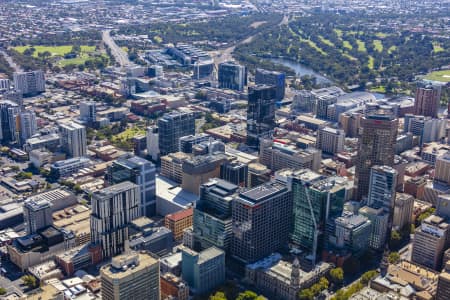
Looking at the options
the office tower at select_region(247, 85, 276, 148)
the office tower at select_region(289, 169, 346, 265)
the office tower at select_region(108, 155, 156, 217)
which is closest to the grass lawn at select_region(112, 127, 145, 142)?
the office tower at select_region(247, 85, 276, 148)

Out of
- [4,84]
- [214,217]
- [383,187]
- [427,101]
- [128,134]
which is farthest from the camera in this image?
[4,84]

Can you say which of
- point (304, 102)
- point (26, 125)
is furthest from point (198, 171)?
point (304, 102)

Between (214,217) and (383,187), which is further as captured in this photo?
(383,187)

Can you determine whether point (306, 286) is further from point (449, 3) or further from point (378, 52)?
point (449, 3)

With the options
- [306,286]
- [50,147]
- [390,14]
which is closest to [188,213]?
[306,286]

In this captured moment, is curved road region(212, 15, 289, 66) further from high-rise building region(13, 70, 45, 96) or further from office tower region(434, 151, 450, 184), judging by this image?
office tower region(434, 151, 450, 184)

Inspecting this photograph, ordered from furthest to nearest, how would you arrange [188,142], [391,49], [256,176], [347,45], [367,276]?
[347,45] < [391,49] < [188,142] < [256,176] < [367,276]

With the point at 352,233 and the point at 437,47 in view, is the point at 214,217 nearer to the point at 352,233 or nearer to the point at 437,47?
the point at 352,233
